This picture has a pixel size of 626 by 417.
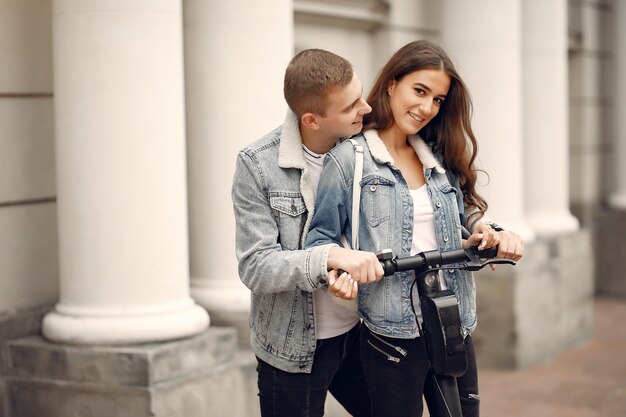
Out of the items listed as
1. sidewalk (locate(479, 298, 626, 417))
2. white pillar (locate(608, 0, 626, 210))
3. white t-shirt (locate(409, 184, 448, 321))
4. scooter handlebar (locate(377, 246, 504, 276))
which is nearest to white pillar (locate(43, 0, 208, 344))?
white t-shirt (locate(409, 184, 448, 321))

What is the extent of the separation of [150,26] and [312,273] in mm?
2129

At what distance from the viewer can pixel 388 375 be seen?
3205mm

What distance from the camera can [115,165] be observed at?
4605 millimetres

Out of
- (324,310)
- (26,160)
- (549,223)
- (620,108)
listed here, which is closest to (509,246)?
(324,310)

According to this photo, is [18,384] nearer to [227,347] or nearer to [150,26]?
[227,347]

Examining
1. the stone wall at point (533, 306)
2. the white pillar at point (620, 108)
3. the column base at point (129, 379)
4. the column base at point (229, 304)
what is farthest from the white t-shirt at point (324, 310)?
the white pillar at point (620, 108)

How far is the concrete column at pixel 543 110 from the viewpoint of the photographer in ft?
28.5

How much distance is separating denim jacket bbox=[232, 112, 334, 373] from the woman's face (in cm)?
35

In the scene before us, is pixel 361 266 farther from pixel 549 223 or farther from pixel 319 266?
pixel 549 223

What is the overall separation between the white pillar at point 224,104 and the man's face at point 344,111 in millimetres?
2190

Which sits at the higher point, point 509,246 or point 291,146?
point 291,146

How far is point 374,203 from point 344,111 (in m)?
0.30

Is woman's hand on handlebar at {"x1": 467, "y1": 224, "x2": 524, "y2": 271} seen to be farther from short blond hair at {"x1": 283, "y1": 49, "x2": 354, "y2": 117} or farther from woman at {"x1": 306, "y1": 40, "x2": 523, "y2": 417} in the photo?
short blond hair at {"x1": 283, "y1": 49, "x2": 354, "y2": 117}

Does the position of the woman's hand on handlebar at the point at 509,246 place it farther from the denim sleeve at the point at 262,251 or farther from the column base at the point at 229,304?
the column base at the point at 229,304
